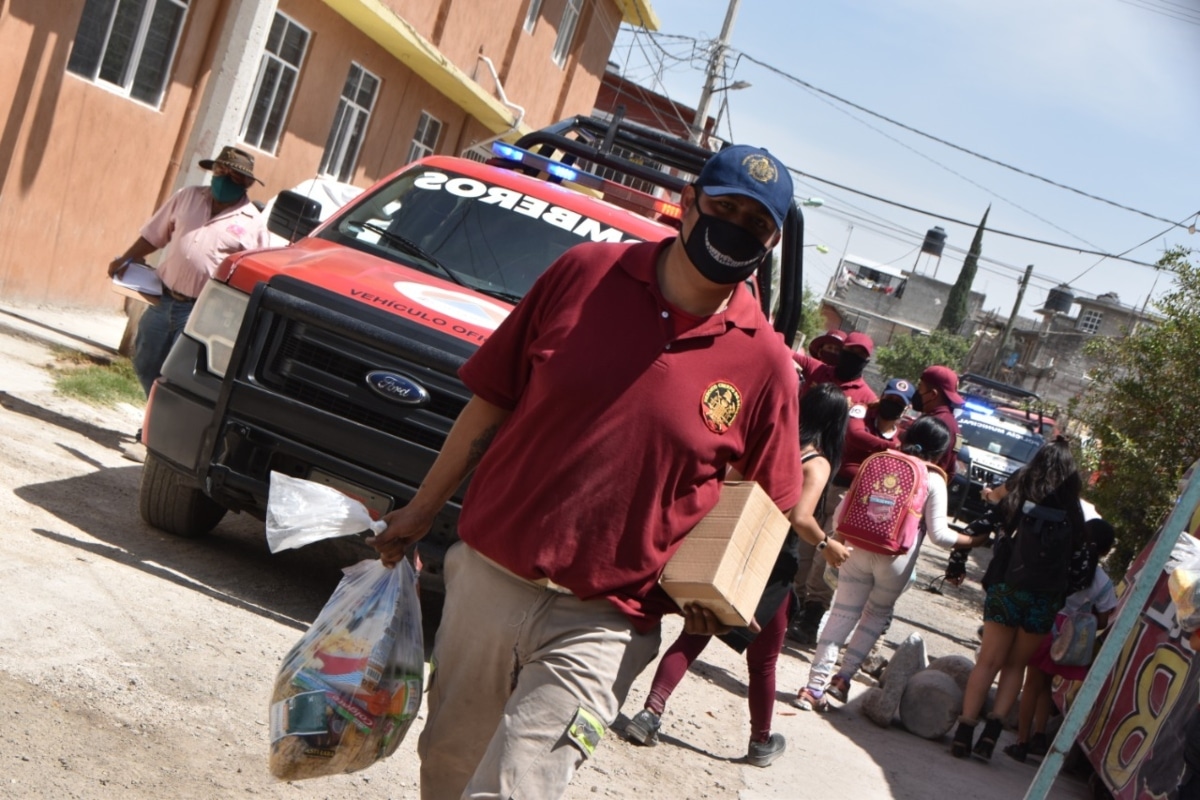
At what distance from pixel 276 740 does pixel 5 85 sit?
9966mm

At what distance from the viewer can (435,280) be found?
6.71m

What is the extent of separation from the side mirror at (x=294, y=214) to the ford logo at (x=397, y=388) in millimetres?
1460

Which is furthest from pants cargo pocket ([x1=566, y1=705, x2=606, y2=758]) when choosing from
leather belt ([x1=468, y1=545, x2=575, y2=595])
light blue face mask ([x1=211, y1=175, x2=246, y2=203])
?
light blue face mask ([x1=211, y1=175, x2=246, y2=203])

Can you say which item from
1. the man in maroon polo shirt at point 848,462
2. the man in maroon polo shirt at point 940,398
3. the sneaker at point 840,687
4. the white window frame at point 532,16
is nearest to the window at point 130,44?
the man in maroon polo shirt at point 848,462

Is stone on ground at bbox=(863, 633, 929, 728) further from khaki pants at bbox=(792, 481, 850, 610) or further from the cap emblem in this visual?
the cap emblem

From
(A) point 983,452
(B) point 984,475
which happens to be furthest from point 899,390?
(A) point 983,452

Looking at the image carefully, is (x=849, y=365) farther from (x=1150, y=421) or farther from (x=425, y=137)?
(x=425, y=137)

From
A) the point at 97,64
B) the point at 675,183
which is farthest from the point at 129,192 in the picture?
the point at 675,183

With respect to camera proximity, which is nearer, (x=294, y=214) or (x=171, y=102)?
(x=294, y=214)

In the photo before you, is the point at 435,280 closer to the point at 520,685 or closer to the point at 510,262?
the point at 510,262

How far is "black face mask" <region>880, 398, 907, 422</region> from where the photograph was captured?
8656 mm

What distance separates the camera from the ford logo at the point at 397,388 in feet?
19.5

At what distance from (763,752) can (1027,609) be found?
2.14 metres

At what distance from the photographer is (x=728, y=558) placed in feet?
10.5
